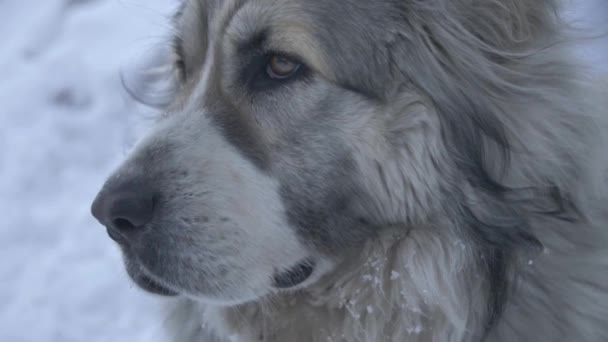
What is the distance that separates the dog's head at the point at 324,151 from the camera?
7.72ft

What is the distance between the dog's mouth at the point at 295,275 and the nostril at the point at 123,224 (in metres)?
0.48

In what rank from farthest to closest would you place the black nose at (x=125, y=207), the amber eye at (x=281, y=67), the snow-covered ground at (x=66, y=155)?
the snow-covered ground at (x=66, y=155), the amber eye at (x=281, y=67), the black nose at (x=125, y=207)

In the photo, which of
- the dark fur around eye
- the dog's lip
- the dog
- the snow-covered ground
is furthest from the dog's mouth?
the snow-covered ground

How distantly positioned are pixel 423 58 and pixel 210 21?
767 millimetres

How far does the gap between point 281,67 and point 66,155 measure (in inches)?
115

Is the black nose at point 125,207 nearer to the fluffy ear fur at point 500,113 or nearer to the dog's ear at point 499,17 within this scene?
the fluffy ear fur at point 500,113

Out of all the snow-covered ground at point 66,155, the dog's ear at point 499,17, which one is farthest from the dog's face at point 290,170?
the snow-covered ground at point 66,155

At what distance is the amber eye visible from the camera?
241 centimetres

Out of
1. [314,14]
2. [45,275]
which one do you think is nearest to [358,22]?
[314,14]

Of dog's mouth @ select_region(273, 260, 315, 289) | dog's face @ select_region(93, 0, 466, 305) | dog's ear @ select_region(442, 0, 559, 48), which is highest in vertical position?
dog's ear @ select_region(442, 0, 559, 48)

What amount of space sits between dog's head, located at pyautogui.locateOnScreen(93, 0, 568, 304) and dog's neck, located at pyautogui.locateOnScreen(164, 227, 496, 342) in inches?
4.0

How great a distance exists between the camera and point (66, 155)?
4934 millimetres

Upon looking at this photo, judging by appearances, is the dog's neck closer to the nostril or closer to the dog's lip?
the dog's lip

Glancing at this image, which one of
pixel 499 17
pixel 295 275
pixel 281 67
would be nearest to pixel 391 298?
pixel 295 275
